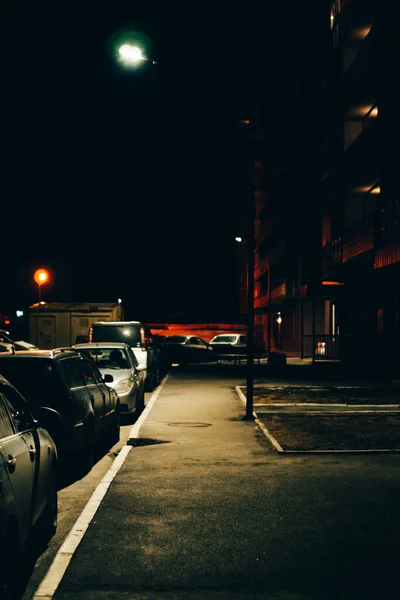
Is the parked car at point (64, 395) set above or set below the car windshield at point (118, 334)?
below

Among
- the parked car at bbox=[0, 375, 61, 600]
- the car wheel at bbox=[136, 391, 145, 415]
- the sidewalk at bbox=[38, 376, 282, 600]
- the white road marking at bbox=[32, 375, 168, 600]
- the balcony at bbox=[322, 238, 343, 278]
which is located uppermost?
the balcony at bbox=[322, 238, 343, 278]

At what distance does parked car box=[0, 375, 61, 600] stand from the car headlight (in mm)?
7801

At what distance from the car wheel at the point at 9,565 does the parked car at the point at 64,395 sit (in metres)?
4.02

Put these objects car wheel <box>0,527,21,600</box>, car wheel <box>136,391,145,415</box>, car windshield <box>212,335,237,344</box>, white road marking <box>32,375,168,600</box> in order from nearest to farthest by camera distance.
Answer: car wheel <box>0,527,21,600</box>
white road marking <box>32,375,168,600</box>
car wheel <box>136,391,145,415</box>
car windshield <box>212,335,237,344</box>

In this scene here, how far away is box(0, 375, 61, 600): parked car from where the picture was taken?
4.59 m

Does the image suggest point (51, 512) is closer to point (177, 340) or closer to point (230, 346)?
point (230, 346)

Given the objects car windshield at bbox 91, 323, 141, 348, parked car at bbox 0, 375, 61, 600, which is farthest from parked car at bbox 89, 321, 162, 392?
parked car at bbox 0, 375, 61, 600

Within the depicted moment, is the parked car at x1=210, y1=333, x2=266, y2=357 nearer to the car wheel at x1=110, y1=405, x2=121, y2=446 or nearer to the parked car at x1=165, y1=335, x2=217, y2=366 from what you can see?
the parked car at x1=165, y1=335, x2=217, y2=366

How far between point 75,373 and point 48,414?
12.9ft

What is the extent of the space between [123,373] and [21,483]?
32.6 feet

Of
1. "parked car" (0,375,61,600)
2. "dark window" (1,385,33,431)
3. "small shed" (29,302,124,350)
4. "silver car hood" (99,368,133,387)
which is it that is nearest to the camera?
"parked car" (0,375,61,600)

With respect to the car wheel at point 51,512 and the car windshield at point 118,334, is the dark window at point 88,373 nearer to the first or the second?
the car wheel at point 51,512

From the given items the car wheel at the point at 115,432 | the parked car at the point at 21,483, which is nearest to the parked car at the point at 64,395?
the car wheel at the point at 115,432

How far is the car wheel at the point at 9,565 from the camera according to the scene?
440 centimetres
